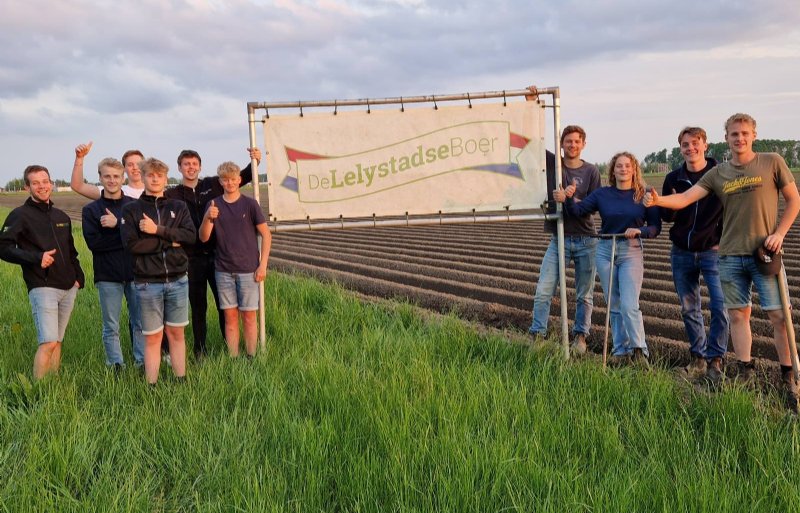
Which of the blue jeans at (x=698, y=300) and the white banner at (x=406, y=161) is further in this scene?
the white banner at (x=406, y=161)

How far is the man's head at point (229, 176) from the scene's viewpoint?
4.56m

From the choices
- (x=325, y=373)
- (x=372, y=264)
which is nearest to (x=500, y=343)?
(x=325, y=373)

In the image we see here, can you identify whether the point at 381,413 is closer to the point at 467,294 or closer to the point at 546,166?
the point at 546,166

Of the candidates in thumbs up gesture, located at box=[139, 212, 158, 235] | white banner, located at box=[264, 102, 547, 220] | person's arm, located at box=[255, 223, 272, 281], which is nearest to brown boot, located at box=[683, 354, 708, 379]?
white banner, located at box=[264, 102, 547, 220]

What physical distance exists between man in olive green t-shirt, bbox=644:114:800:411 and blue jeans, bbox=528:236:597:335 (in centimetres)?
116

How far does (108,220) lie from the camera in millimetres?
4309

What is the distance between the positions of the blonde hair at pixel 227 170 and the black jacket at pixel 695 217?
3358mm

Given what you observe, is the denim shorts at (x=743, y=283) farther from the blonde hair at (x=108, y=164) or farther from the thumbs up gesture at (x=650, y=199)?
the blonde hair at (x=108, y=164)

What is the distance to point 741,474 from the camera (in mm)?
2682

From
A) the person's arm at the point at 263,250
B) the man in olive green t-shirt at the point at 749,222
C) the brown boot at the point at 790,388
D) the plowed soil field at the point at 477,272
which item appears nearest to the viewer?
the brown boot at the point at 790,388

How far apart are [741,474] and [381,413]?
1.75m

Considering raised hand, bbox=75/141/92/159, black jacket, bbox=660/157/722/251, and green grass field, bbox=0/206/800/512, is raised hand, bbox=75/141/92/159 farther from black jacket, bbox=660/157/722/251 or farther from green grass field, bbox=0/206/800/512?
black jacket, bbox=660/157/722/251

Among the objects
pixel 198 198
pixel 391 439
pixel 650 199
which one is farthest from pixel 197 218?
pixel 650 199

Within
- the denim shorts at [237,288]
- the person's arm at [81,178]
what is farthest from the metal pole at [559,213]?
the person's arm at [81,178]
